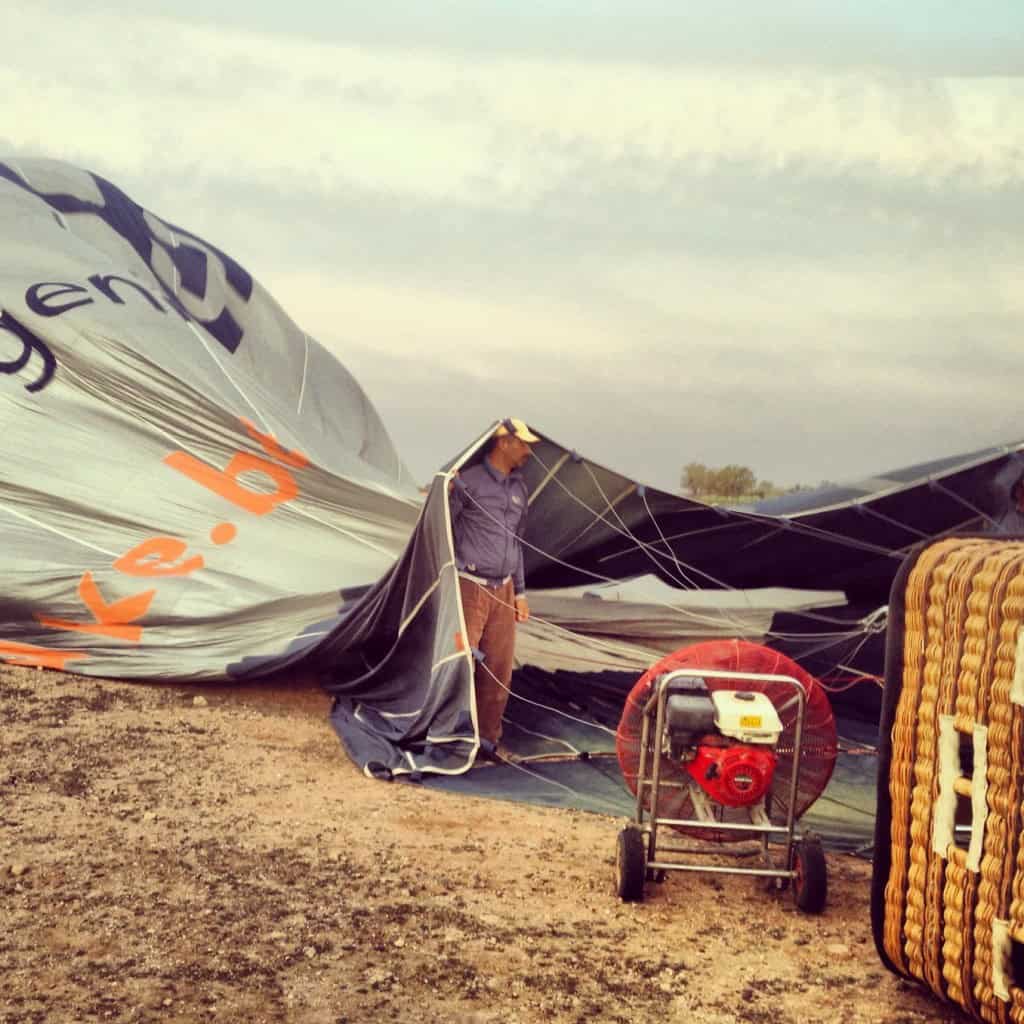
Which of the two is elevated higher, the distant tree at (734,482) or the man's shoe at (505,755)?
the distant tree at (734,482)

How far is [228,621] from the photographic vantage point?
24.3 feet

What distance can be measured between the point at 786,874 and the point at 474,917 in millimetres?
967

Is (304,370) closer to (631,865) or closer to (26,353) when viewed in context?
(26,353)

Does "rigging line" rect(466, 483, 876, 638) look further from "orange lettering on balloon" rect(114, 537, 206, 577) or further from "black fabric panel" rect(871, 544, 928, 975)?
"black fabric panel" rect(871, 544, 928, 975)

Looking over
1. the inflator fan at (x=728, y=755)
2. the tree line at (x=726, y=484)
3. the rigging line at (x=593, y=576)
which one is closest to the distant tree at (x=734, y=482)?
the tree line at (x=726, y=484)

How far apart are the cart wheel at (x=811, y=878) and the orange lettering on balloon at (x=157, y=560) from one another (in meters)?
4.80

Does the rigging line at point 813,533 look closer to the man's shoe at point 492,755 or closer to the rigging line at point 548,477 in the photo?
the rigging line at point 548,477

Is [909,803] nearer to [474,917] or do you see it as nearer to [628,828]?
[628,828]

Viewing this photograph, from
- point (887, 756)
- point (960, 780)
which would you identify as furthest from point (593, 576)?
point (960, 780)

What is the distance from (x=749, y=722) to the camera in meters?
3.69

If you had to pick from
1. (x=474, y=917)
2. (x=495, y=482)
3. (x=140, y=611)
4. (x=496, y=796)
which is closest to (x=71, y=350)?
(x=140, y=611)

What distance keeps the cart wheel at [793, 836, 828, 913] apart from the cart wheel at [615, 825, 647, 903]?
1.52ft

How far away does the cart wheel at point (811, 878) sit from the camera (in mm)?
3805

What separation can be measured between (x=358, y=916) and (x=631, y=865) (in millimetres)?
818
